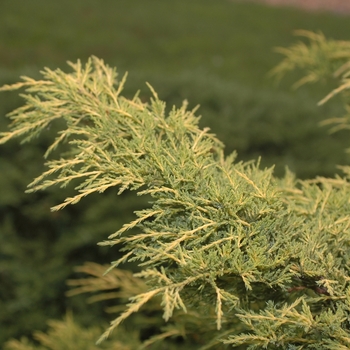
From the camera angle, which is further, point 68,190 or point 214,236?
point 68,190

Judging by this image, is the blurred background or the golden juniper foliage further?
the blurred background

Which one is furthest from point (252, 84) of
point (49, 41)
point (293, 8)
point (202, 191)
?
point (202, 191)

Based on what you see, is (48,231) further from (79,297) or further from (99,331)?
(99,331)

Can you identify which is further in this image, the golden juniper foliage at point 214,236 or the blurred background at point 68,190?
the blurred background at point 68,190

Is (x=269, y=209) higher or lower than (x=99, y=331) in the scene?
higher

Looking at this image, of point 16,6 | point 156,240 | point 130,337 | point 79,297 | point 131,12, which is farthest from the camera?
point 131,12

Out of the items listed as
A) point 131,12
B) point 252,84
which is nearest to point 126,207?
point 252,84

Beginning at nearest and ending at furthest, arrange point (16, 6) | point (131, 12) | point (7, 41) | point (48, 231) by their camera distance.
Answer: point (48, 231)
point (7, 41)
point (16, 6)
point (131, 12)

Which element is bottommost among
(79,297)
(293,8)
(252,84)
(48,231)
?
(79,297)

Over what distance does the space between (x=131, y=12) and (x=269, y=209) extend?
10779mm

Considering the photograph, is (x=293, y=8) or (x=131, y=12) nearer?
(x=131, y=12)

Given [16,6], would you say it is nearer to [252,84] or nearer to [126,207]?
[252,84]

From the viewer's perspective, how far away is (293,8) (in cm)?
1364

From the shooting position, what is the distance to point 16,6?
9.57m
